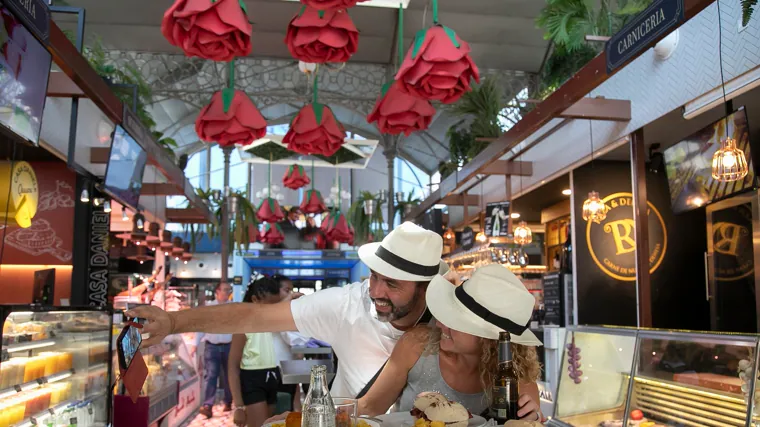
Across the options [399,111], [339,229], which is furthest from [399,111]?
[339,229]

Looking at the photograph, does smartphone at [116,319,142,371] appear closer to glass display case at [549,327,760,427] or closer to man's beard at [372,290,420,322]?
man's beard at [372,290,420,322]

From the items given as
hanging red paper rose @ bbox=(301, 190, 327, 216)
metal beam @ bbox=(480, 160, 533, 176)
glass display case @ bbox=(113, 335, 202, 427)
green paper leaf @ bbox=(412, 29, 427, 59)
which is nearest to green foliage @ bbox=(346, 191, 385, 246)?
hanging red paper rose @ bbox=(301, 190, 327, 216)

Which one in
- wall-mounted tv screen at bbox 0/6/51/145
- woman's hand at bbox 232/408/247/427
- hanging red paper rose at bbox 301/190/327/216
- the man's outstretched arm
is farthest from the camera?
hanging red paper rose at bbox 301/190/327/216

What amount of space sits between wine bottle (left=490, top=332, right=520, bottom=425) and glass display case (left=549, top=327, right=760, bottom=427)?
1909 mm

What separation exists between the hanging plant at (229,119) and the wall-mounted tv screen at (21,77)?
3.40 ft

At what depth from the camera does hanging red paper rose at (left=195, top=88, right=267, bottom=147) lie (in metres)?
4.59

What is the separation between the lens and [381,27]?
37.4 ft

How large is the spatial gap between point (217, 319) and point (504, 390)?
41.6 inches

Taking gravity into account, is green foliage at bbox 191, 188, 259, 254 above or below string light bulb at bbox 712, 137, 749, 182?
above

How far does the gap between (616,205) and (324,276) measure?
67.9ft

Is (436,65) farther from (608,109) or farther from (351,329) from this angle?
(608,109)

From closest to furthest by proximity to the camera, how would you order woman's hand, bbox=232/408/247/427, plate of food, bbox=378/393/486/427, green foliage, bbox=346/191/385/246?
1. plate of food, bbox=378/393/486/427
2. woman's hand, bbox=232/408/247/427
3. green foliage, bbox=346/191/385/246

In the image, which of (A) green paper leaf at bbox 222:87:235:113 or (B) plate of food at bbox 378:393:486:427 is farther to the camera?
(A) green paper leaf at bbox 222:87:235:113

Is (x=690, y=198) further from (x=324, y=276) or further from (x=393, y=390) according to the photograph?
(x=324, y=276)
